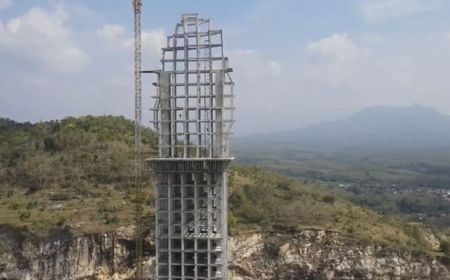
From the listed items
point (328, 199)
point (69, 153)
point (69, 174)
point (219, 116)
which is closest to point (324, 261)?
point (328, 199)

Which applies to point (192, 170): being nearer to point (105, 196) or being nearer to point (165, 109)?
point (165, 109)

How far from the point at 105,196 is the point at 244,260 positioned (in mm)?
15592

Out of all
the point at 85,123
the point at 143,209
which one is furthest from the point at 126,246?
the point at 85,123

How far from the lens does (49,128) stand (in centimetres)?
7325

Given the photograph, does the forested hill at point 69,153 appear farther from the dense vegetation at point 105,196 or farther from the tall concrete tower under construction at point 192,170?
the tall concrete tower under construction at point 192,170

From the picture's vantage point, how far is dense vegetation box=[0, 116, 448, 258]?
1885 inches

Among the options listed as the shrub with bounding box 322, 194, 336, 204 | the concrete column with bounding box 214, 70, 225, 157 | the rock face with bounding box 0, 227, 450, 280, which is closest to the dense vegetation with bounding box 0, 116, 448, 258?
the shrub with bounding box 322, 194, 336, 204

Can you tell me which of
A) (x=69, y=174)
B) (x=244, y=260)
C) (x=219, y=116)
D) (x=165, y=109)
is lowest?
(x=244, y=260)

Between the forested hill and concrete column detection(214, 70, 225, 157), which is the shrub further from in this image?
concrete column detection(214, 70, 225, 157)

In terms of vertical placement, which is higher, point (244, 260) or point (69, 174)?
point (69, 174)

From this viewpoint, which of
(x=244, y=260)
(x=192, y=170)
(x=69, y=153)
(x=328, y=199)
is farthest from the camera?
(x=69, y=153)

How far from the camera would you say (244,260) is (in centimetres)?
4553

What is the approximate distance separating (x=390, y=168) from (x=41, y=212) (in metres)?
159

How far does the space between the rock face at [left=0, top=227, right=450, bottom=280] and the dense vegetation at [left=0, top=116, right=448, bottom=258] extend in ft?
3.70
